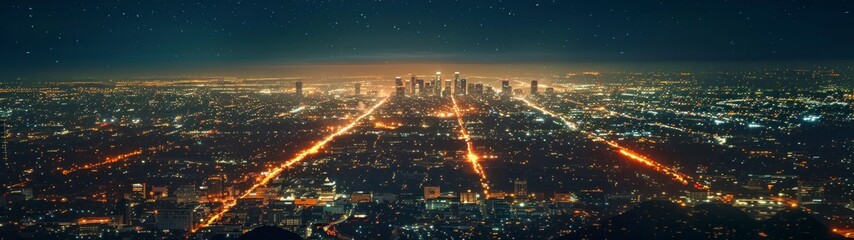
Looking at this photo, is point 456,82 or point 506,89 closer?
point 506,89

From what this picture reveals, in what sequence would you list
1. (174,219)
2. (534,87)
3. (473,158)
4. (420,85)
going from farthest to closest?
(420,85) < (534,87) < (473,158) < (174,219)

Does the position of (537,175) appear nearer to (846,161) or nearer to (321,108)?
(846,161)

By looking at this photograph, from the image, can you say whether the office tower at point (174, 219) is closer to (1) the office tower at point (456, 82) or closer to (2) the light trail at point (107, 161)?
(2) the light trail at point (107, 161)

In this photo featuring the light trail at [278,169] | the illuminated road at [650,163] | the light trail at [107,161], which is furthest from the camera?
the light trail at [107,161]

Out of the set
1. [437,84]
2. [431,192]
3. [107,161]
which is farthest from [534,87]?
[431,192]

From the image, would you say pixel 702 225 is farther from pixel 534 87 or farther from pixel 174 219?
pixel 534 87

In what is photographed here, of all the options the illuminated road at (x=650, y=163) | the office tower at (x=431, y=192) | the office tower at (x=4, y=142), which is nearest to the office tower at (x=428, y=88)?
the illuminated road at (x=650, y=163)
